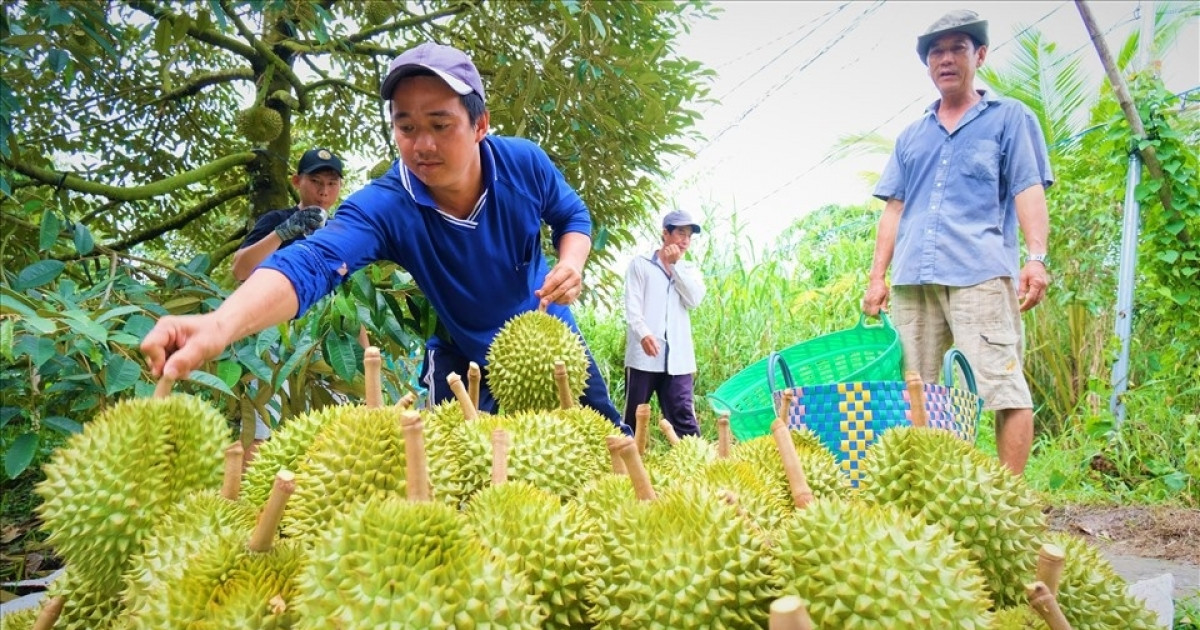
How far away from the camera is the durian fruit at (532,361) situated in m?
1.41

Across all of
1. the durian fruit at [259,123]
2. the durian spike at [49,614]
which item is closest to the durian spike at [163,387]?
the durian spike at [49,614]

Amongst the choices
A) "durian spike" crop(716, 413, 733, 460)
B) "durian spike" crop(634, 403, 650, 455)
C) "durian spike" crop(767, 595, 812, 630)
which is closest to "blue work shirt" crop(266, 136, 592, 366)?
"durian spike" crop(634, 403, 650, 455)

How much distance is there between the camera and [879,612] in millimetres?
614

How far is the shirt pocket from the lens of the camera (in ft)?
8.71

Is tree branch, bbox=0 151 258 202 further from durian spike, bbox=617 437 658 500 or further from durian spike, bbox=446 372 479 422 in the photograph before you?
durian spike, bbox=617 437 658 500

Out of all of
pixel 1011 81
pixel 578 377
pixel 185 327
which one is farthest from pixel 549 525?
pixel 1011 81

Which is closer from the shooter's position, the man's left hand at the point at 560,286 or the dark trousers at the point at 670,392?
the man's left hand at the point at 560,286

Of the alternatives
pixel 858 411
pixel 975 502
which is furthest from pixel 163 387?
pixel 858 411

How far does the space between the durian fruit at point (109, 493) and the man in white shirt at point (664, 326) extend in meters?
3.96

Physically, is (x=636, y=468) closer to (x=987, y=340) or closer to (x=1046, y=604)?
(x=1046, y=604)

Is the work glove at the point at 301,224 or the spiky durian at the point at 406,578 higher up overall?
the work glove at the point at 301,224

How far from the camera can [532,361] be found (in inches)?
55.3

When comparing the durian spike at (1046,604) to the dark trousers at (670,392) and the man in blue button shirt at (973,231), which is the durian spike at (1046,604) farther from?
the dark trousers at (670,392)

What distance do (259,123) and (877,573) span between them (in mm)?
3800
